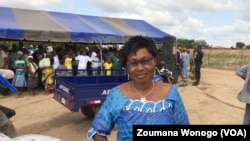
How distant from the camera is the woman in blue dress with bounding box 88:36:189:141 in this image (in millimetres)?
1740

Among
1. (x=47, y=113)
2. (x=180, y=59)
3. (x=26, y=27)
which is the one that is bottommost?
(x=47, y=113)

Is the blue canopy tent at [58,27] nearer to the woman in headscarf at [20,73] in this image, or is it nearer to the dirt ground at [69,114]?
the woman in headscarf at [20,73]

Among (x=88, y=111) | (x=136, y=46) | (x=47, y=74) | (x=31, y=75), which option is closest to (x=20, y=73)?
(x=31, y=75)

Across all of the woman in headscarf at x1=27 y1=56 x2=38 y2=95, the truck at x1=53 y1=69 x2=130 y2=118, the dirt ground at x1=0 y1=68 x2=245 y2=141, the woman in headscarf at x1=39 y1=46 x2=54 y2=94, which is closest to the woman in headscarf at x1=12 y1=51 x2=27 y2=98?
the woman in headscarf at x1=27 y1=56 x2=38 y2=95

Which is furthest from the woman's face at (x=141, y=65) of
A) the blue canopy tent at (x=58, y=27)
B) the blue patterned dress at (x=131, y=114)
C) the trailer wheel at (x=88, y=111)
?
the blue canopy tent at (x=58, y=27)

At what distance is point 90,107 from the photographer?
6.91 m

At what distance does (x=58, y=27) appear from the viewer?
1161 cm

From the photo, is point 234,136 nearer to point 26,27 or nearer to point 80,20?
point 26,27

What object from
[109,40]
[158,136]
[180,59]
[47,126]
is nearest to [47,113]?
[47,126]

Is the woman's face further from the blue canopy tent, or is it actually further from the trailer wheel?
the blue canopy tent

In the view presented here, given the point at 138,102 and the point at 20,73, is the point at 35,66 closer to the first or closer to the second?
the point at 20,73

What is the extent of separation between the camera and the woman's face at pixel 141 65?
5.95 feet

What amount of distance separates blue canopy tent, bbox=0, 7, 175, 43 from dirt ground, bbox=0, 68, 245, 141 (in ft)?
6.76

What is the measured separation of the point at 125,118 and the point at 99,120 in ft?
0.50
